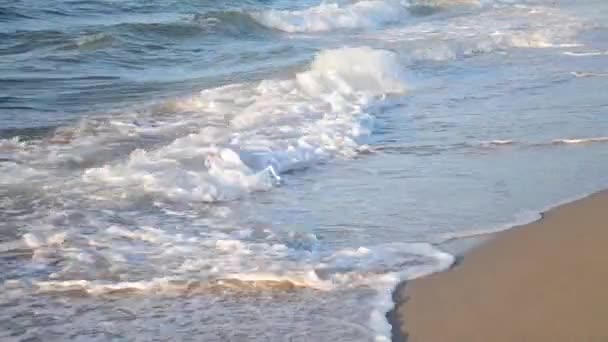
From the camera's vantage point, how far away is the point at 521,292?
14.1 feet

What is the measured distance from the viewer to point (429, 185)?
615cm

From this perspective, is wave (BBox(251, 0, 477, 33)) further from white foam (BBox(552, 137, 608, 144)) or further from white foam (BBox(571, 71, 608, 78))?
white foam (BBox(552, 137, 608, 144))

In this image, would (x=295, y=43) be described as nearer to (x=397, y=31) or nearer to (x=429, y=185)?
(x=397, y=31)

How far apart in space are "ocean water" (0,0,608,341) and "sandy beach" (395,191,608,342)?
0.51 ft

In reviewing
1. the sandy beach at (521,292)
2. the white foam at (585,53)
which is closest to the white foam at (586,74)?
the white foam at (585,53)

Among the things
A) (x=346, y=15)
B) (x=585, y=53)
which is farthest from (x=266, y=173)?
(x=346, y=15)

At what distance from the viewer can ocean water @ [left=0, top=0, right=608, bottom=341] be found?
14.2 ft

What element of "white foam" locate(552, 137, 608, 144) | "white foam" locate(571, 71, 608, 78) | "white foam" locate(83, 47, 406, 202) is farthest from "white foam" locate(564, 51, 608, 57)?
"white foam" locate(552, 137, 608, 144)

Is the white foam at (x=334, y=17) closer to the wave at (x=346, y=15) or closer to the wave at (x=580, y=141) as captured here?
the wave at (x=346, y=15)

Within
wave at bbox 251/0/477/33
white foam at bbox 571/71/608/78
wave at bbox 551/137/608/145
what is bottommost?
wave at bbox 251/0/477/33

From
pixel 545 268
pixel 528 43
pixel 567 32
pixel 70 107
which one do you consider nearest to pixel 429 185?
pixel 545 268

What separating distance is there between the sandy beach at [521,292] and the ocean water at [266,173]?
15 centimetres

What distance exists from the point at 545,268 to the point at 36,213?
282 cm

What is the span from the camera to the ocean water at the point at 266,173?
4.33 m
